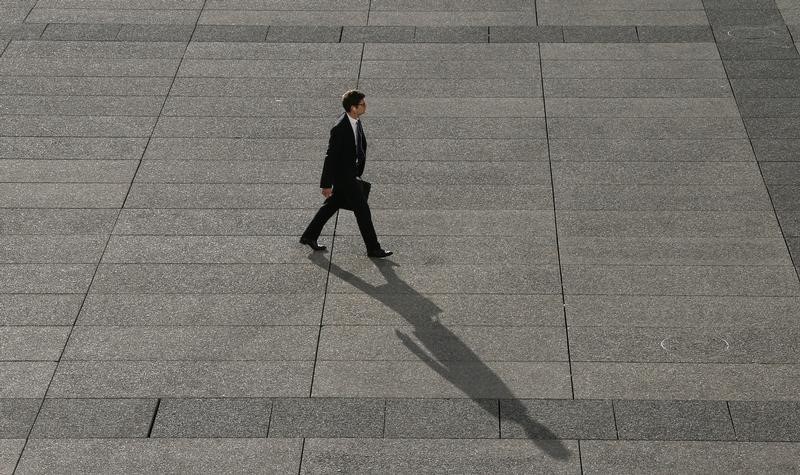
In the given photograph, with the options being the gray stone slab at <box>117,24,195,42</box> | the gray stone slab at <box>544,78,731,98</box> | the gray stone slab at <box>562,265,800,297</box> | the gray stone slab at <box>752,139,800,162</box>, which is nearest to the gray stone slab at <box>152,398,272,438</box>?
the gray stone slab at <box>562,265,800,297</box>

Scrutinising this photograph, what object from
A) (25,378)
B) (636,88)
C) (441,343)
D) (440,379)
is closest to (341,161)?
(441,343)

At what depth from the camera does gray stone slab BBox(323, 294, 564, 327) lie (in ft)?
31.2

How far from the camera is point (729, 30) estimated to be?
14.3 meters

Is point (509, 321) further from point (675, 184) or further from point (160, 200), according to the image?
point (160, 200)

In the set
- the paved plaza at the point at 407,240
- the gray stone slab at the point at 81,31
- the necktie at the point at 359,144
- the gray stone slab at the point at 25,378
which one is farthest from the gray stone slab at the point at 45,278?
the gray stone slab at the point at 81,31

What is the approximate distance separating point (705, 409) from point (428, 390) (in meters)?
2.12

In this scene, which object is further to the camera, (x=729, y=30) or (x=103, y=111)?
(x=729, y=30)

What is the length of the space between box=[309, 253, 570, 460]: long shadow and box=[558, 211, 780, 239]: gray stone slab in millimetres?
1756

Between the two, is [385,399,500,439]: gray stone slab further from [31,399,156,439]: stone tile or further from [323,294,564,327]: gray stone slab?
[31,399,156,439]: stone tile

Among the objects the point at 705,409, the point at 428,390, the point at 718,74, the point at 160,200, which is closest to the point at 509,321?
the point at 428,390

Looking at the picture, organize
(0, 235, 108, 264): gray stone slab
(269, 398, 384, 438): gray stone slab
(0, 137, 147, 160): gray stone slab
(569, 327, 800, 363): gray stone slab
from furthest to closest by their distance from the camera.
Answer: (0, 137, 147, 160): gray stone slab → (0, 235, 108, 264): gray stone slab → (569, 327, 800, 363): gray stone slab → (269, 398, 384, 438): gray stone slab

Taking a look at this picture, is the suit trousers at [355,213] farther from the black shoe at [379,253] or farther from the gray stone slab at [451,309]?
the gray stone slab at [451,309]

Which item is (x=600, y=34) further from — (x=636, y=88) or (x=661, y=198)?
(x=661, y=198)

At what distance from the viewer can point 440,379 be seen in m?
8.89
